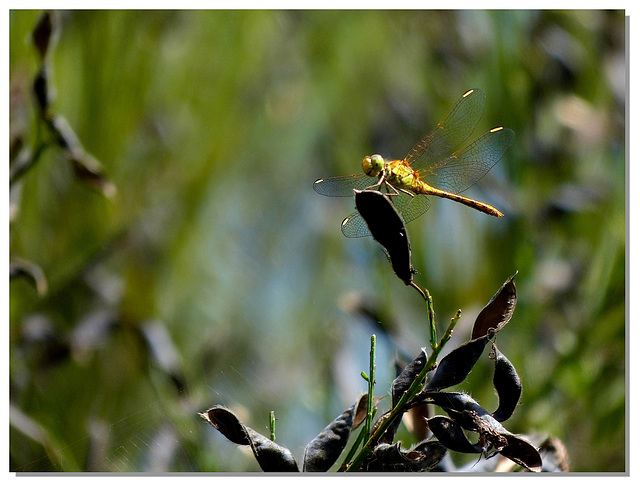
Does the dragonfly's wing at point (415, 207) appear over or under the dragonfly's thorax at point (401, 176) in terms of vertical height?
under

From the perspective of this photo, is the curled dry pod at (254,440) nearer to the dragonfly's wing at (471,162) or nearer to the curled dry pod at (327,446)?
the curled dry pod at (327,446)

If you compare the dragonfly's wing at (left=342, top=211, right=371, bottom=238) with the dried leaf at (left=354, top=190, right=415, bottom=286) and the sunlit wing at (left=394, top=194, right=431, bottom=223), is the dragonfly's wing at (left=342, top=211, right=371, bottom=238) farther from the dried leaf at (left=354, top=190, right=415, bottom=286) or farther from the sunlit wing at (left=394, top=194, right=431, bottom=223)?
the dried leaf at (left=354, top=190, right=415, bottom=286)

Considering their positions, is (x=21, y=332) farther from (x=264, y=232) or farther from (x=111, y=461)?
(x=264, y=232)

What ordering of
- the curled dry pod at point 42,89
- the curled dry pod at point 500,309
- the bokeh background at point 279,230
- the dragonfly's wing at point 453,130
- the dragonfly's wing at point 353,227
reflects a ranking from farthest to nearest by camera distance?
1. the bokeh background at point 279,230
2. the dragonfly's wing at point 453,130
3. the curled dry pod at point 42,89
4. the dragonfly's wing at point 353,227
5. the curled dry pod at point 500,309

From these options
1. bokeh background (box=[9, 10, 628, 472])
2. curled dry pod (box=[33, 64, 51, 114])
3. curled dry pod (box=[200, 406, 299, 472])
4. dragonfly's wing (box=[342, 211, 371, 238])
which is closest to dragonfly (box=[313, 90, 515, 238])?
dragonfly's wing (box=[342, 211, 371, 238])

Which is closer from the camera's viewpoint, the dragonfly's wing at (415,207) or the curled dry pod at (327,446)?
the curled dry pod at (327,446)

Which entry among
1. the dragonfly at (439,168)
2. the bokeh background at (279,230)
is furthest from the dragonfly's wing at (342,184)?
the bokeh background at (279,230)

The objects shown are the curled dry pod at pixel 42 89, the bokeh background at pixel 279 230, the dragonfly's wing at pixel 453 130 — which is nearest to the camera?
the curled dry pod at pixel 42 89
